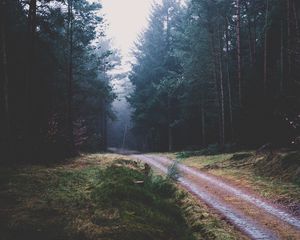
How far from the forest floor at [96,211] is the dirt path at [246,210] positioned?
1.41 feet

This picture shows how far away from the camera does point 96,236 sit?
5961 millimetres

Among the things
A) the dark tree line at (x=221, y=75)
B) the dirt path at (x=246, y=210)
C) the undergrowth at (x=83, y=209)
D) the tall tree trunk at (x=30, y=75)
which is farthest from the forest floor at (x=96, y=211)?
the dark tree line at (x=221, y=75)

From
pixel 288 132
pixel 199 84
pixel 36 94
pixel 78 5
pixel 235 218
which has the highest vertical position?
pixel 78 5

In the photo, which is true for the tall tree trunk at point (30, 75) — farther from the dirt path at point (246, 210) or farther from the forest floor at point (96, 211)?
the dirt path at point (246, 210)

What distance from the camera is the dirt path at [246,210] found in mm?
8234

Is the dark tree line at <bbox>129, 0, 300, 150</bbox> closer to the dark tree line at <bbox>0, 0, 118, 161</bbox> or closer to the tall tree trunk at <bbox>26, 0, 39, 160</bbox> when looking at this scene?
the dark tree line at <bbox>0, 0, 118, 161</bbox>

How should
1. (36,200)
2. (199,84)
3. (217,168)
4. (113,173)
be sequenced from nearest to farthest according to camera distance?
(36,200)
(113,173)
(217,168)
(199,84)

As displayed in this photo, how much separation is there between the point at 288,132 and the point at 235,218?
1256 cm

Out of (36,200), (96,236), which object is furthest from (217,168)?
(96,236)

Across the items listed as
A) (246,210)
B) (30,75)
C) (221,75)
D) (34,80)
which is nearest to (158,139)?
(221,75)

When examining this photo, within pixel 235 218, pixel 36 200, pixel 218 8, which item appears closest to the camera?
pixel 36 200

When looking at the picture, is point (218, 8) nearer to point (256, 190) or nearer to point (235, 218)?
point (256, 190)

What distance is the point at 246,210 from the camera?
10.2m

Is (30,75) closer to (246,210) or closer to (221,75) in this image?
(246,210)
